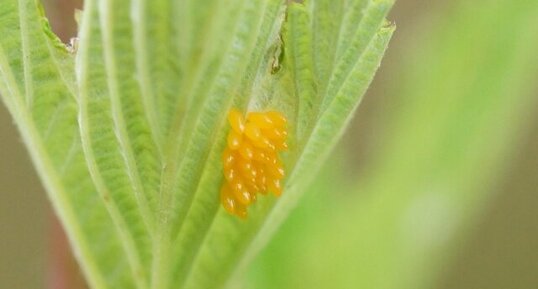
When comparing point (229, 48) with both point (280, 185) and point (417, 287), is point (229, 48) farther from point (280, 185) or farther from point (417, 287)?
point (417, 287)

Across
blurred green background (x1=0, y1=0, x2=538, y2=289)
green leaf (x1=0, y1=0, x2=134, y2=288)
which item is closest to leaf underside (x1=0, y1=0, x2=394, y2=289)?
green leaf (x1=0, y1=0, x2=134, y2=288)

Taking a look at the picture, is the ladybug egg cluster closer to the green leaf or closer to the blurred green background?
the green leaf

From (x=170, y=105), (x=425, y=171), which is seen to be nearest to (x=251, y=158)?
(x=170, y=105)

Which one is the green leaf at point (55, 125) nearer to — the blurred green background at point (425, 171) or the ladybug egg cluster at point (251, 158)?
the ladybug egg cluster at point (251, 158)

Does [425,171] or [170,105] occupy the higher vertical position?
[170,105]

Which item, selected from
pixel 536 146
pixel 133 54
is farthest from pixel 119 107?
pixel 536 146

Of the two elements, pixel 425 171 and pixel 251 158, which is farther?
pixel 425 171

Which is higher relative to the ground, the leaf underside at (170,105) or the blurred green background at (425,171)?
the leaf underside at (170,105)

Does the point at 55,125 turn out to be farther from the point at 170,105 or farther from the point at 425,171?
the point at 425,171

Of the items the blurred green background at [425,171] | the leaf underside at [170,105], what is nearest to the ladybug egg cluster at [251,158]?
the leaf underside at [170,105]
